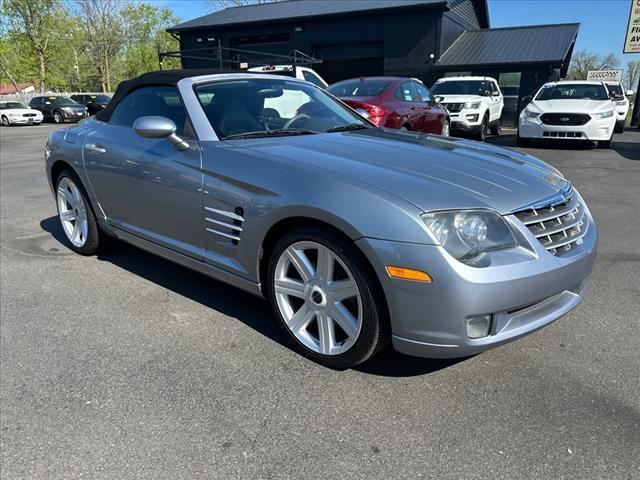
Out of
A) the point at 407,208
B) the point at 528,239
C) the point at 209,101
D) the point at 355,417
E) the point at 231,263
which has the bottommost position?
the point at 355,417

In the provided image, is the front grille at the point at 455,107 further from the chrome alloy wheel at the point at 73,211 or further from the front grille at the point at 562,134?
the chrome alloy wheel at the point at 73,211

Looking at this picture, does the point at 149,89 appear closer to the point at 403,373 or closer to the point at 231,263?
the point at 231,263

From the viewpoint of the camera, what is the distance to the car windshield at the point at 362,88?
844cm

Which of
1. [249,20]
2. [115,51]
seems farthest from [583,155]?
[115,51]

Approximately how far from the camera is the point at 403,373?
8.59 ft

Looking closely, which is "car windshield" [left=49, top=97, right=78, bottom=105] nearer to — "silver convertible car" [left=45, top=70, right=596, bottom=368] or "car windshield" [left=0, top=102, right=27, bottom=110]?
"car windshield" [left=0, top=102, right=27, bottom=110]

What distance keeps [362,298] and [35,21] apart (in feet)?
152

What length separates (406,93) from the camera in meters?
8.77

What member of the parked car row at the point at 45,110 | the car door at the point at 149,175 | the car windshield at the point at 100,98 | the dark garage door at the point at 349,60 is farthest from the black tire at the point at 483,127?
the car windshield at the point at 100,98

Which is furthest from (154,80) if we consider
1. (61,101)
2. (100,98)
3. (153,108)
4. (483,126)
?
(61,101)

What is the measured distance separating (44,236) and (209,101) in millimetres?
2978

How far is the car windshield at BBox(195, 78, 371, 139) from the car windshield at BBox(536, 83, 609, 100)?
1012 centimetres

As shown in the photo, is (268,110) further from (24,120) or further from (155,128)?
(24,120)

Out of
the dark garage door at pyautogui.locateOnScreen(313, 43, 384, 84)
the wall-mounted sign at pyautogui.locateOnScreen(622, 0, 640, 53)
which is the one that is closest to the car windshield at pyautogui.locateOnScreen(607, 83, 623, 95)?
the wall-mounted sign at pyautogui.locateOnScreen(622, 0, 640, 53)
